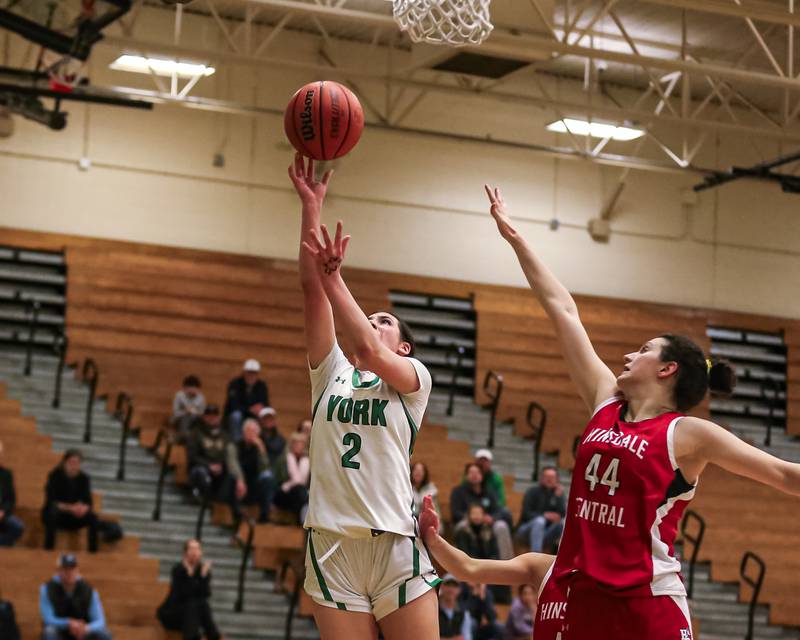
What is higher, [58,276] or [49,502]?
[58,276]

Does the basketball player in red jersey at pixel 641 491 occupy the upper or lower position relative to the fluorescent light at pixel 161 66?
lower

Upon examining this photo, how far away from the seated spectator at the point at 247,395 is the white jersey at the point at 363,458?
10.1 metres

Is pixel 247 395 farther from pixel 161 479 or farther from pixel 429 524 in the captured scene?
pixel 429 524

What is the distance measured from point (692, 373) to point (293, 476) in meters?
9.71

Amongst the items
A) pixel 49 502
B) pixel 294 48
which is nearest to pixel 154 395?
pixel 49 502

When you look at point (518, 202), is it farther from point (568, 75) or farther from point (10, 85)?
point (10, 85)

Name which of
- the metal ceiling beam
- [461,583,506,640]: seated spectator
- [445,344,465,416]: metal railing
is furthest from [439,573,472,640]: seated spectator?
the metal ceiling beam

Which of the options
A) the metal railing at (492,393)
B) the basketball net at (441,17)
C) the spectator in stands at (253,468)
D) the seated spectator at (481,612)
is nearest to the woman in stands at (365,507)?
the basketball net at (441,17)

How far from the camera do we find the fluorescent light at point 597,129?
1775 cm

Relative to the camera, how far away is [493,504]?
13789mm

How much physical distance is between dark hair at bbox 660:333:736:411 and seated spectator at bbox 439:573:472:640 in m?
7.65

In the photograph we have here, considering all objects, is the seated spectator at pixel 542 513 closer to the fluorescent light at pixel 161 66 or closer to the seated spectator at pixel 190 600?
the seated spectator at pixel 190 600

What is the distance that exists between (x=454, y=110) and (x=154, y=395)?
20.3ft

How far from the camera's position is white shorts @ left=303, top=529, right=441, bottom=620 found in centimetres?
470
